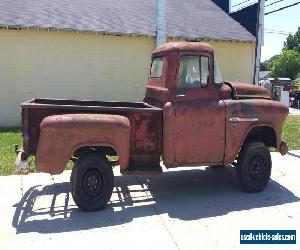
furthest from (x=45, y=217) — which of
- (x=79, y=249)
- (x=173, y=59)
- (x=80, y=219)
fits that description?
(x=173, y=59)

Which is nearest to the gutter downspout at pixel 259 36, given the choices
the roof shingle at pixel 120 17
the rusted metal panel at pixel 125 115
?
the roof shingle at pixel 120 17

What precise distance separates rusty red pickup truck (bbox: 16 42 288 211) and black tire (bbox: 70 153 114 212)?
0.05 ft

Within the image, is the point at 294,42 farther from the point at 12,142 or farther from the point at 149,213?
the point at 149,213

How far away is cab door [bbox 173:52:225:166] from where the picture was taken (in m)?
6.26

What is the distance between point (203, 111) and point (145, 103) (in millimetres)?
1213

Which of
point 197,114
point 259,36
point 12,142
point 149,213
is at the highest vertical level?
point 259,36

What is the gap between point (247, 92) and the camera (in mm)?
7078

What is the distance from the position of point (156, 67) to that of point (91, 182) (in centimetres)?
249

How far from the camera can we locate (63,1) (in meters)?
16.0

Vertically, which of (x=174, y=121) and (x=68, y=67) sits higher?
(x=68, y=67)

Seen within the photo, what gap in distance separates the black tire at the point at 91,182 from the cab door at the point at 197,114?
1.20 metres

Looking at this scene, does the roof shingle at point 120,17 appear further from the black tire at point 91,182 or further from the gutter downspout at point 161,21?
the black tire at point 91,182

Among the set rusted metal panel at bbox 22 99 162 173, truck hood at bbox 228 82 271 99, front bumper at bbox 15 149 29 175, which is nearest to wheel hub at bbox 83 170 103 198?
rusted metal panel at bbox 22 99 162 173

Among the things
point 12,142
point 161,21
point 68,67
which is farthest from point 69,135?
point 161,21
